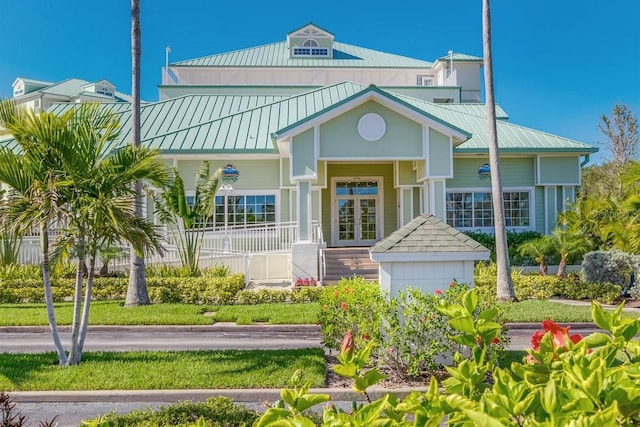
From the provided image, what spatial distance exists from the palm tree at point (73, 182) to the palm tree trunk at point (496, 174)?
413 inches

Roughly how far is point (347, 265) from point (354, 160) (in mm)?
4113

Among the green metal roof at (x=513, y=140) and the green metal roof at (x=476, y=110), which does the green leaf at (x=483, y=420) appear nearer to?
the green metal roof at (x=513, y=140)

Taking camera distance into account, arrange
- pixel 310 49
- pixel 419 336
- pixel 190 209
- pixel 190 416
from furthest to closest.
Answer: pixel 310 49
pixel 190 209
pixel 419 336
pixel 190 416

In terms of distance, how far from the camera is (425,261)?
23.5 ft

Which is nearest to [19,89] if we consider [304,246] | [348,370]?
[304,246]

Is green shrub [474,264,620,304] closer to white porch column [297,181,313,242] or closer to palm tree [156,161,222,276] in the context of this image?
white porch column [297,181,313,242]

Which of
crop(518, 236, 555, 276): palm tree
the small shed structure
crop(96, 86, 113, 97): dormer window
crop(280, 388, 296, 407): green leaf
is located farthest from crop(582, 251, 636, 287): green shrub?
crop(96, 86, 113, 97): dormer window

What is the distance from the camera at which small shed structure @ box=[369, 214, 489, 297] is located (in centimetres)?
710

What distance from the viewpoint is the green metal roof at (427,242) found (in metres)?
7.13

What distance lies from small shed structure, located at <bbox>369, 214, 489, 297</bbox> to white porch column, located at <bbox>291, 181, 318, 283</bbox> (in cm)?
961

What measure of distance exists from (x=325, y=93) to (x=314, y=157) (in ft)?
29.4

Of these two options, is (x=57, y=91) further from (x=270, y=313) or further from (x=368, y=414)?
(x=368, y=414)

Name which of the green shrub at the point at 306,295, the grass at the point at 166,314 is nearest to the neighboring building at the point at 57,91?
the grass at the point at 166,314

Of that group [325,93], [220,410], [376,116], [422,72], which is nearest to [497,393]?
[220,410]
